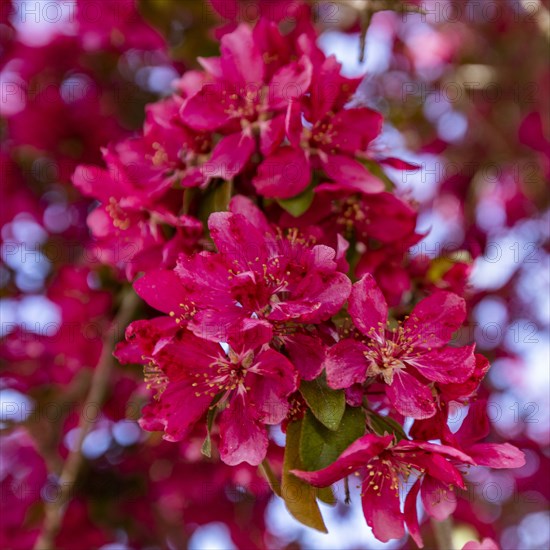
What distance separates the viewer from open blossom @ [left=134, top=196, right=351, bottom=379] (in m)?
1.00

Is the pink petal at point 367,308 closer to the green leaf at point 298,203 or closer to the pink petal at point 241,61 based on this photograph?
the green leaf at point 298,203

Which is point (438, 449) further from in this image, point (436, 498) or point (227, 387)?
point (227, 387)

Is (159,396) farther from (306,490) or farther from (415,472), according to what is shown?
(415,472)

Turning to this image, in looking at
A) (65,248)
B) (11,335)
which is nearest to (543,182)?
(65,248)

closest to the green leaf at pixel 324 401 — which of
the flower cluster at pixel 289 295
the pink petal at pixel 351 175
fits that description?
the flower cluster at pixel 289 295

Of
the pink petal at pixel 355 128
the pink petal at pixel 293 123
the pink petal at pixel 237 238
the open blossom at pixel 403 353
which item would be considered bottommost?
the open blossom at pixel 403 353

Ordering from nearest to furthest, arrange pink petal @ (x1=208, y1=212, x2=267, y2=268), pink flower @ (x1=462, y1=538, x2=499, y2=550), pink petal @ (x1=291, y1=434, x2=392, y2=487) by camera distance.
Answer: pink petal @ (x1=291, y1=434, x2=392, y2=487)
pink petal @ (x1=208, y1=212, x2=267, y2=268)
pink flower @ (x1=462, y1=538, x2=499, y2=550)

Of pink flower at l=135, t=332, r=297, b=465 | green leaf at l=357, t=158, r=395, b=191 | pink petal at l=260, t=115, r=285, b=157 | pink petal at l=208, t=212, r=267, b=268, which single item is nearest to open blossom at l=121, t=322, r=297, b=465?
pink flower at l=135, t=332, r=297, b=465

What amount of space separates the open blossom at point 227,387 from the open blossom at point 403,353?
0.09 m

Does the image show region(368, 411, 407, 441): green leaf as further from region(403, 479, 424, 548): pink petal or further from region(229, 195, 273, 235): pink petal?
region(229, 195, 273, 235): pink petal

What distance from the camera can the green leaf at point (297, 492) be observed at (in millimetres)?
1051

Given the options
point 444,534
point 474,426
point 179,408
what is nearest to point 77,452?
point 179,408

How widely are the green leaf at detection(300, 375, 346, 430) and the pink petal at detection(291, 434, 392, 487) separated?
0.15 feet

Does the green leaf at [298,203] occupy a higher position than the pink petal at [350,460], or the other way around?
the green leaf at [298,203]
